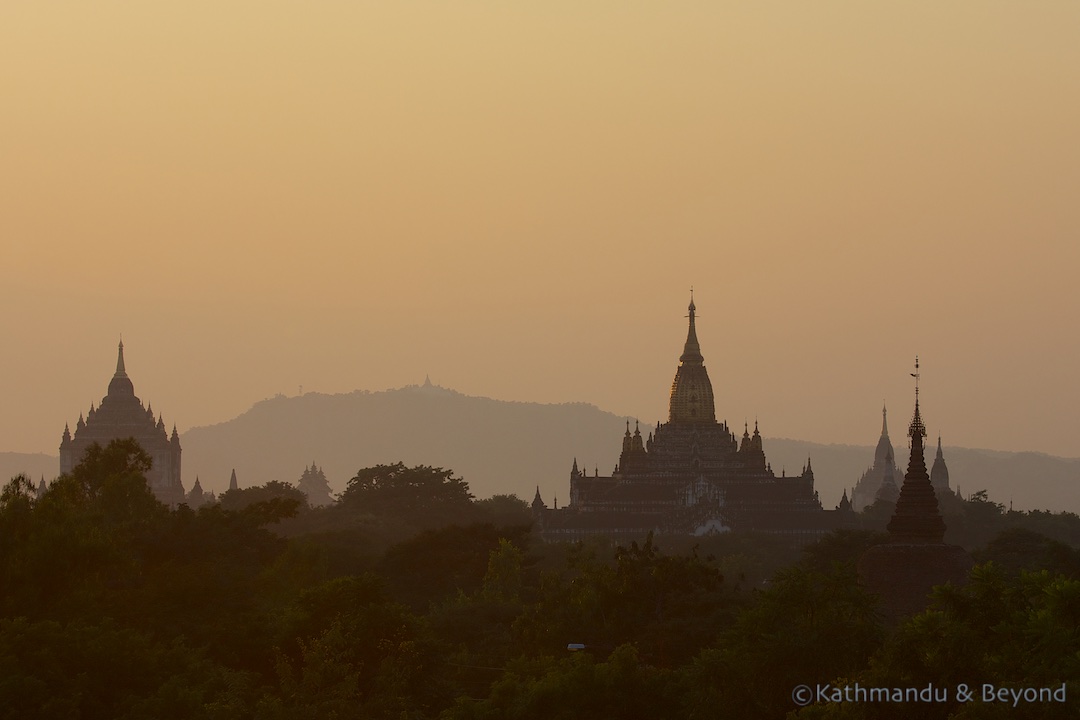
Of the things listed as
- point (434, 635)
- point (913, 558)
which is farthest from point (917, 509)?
point (434, 635)

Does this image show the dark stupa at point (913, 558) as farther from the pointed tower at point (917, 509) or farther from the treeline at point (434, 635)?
the treeline at point (434, 635)

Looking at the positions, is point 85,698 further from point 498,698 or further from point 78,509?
point 78,509

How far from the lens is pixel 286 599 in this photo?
79.8 meters

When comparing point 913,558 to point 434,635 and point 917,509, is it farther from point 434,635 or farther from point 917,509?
point 434,635

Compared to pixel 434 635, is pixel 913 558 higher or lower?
higher

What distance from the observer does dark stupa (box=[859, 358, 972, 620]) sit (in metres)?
99.1

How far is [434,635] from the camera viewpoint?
7600 centimetres

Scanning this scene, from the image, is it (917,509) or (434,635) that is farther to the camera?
(917,509)

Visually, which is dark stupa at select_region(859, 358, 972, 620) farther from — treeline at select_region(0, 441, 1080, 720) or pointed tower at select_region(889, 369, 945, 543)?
treeline at select_region(0, 441, 1080, 720)

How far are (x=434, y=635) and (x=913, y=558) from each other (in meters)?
31.1

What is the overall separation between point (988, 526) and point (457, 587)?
8719 centimetres

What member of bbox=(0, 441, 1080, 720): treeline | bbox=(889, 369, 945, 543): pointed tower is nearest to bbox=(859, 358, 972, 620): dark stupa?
bbox=(889, 369, 945, 543): pointed tower

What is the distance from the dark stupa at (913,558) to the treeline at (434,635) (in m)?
13.4

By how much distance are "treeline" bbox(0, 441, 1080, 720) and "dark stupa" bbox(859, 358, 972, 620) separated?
1345 centimetres
